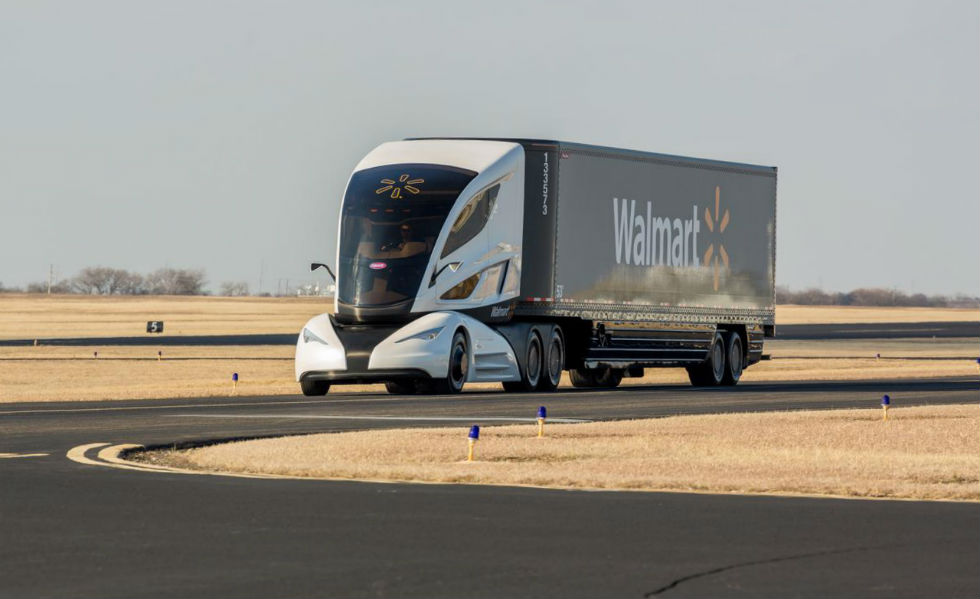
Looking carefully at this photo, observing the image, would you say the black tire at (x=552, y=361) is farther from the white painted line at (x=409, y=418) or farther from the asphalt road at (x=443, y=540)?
the asphalt road at (x=443, y=540)

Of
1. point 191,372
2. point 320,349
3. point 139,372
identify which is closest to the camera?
point 320,349

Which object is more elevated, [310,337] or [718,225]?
[718,225]

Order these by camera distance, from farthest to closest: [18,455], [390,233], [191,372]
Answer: [191,372] < [390,233] < [18,455]

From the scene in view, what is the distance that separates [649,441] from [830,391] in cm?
1589

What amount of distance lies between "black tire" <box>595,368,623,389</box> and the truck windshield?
9.51 metres

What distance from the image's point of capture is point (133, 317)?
12588 centimetres

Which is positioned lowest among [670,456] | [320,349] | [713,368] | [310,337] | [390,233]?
[670,456]

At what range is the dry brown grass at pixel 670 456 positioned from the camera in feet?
54.4

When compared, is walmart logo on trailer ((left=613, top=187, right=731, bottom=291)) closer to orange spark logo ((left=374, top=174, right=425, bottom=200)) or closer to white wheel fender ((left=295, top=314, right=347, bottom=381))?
orange spark logo ((left=374, top=174, right=425, bottom=200))

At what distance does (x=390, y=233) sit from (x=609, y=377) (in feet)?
34.8

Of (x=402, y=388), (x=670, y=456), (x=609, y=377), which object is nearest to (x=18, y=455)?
(x=670, y=456)

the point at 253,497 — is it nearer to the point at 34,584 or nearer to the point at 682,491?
the point at 682,491

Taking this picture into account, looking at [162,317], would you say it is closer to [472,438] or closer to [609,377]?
[609,377]

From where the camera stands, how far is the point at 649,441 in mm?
21375
